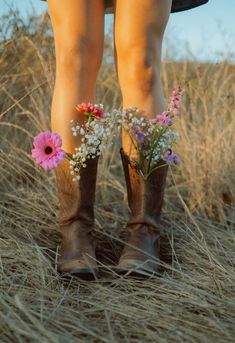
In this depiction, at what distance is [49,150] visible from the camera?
1.49 metres

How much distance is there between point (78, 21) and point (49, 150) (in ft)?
1.18

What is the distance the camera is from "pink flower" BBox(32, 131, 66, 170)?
57.4 inches

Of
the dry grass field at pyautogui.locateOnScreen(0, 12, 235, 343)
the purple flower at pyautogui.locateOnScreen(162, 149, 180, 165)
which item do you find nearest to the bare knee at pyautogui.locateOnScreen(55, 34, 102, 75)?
the purple flower at pyautogui.locateOnScreen(162, 149, 180, 165)

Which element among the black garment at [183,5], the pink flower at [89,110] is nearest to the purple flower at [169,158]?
the pink flower at [89,110]

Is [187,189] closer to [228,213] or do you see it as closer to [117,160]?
[228,213]

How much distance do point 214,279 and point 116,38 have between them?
0.70 m

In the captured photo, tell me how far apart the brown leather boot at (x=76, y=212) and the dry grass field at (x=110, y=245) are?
67 mm

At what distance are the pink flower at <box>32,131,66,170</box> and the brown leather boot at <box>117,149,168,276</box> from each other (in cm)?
22

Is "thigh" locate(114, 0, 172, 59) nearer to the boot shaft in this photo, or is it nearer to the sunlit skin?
the sunlit skin

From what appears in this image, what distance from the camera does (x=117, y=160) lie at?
2.74m

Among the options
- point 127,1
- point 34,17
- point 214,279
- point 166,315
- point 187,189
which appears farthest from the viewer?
point 34,17

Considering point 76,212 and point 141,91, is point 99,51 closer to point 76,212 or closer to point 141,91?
point 141,91

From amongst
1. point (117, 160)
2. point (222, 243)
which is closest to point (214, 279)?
point (222, 243)

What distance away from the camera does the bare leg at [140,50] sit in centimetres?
145
